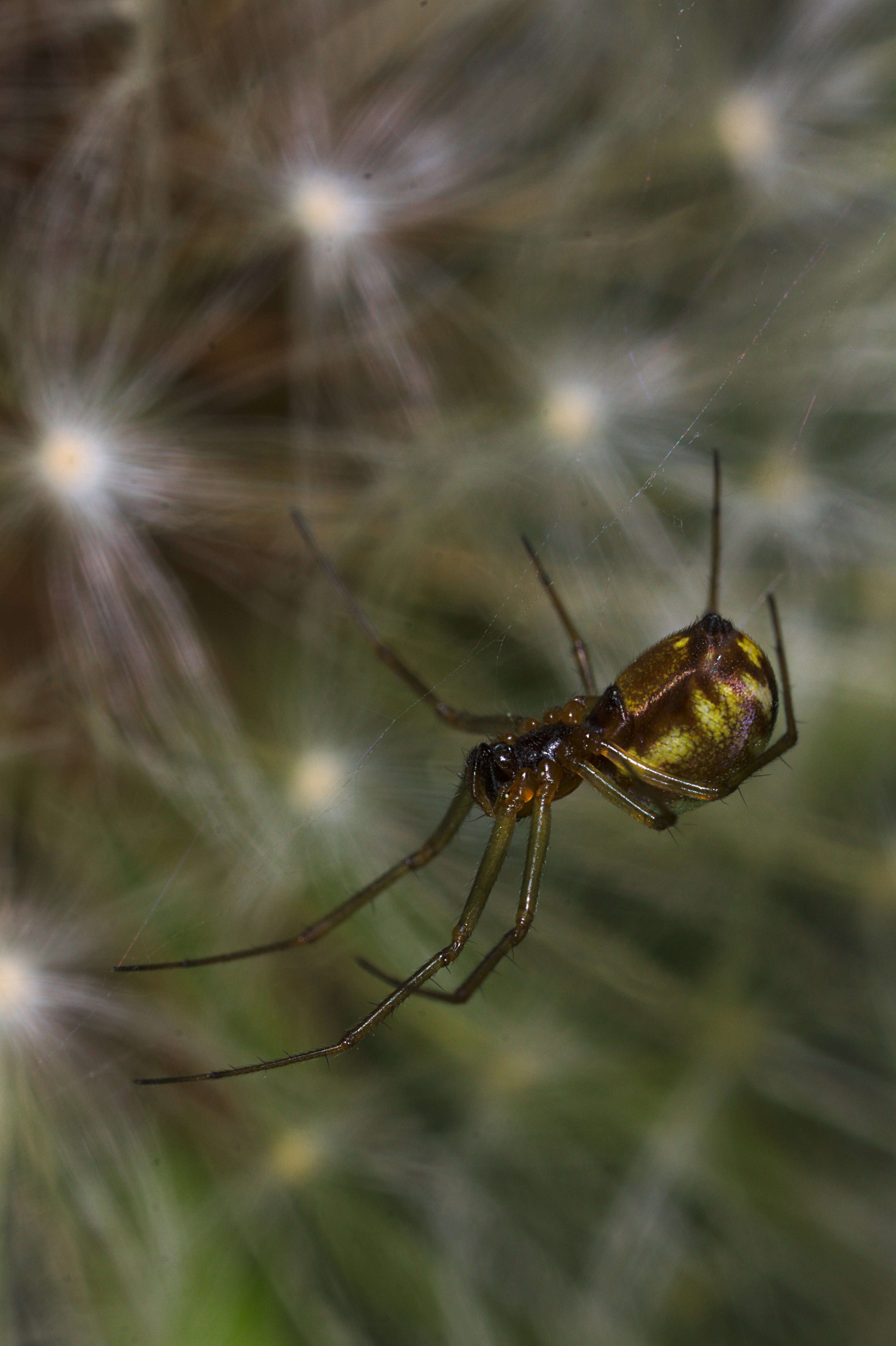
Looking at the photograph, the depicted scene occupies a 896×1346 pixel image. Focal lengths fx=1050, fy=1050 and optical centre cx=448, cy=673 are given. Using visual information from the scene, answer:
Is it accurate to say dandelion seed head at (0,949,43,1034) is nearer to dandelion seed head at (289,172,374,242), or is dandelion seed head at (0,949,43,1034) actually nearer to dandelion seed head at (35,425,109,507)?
dandelion seed head at (35,425,109,507)

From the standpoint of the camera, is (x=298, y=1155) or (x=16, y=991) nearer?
(x=16, y=991)

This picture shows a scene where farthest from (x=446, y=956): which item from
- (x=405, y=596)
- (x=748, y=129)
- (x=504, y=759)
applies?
(x=748, y=129)

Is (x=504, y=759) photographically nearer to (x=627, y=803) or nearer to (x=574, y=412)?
(x=627, y=803)

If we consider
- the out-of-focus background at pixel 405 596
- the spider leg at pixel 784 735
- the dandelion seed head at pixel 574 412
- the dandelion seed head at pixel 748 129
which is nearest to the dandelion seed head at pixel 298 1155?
the out-of-focus background at pixel 405 596

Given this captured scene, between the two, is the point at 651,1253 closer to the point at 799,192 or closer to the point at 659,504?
the point at 659,504

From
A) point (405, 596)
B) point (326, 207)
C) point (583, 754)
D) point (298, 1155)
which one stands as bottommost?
point (298, 1155)

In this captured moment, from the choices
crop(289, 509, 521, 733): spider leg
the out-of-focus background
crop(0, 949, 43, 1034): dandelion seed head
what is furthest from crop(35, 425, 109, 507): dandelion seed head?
crop(0, 949, 43, 1034): dandelion seed head

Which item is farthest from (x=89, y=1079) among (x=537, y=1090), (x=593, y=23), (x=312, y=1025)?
(x=593, y=23)
